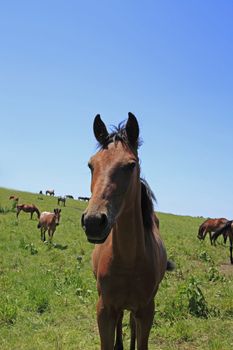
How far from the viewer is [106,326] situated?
14.4ft

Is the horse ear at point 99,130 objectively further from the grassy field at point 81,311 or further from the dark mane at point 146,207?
the grassy field at point 81,311

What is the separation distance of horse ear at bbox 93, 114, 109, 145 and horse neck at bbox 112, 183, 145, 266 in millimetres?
614

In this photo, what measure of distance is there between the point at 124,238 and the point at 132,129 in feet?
3.49

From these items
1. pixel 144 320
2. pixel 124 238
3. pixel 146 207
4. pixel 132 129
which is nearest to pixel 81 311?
pixel 144 320

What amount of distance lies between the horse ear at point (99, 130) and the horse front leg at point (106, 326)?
5.49ft

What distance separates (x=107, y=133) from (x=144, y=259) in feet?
4.50

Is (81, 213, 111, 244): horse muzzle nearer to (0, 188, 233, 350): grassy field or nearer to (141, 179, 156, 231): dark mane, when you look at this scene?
(141, 179, 156, 231): dark mane

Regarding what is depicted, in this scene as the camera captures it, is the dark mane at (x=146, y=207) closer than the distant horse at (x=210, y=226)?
Yes

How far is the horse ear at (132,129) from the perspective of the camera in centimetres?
388

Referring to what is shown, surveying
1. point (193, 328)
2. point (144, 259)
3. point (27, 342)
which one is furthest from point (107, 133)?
point (193, 328)

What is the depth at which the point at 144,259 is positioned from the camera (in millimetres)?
4465

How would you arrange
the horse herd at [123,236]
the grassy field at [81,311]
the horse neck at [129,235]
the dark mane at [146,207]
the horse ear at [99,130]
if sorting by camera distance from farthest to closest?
1. the grassy field at [81,311]
2. the dark mane at [146,207]
3. the horse neck at [129,235]
4. the horse ear at [99,130]
5. the horse herd at [123,236]

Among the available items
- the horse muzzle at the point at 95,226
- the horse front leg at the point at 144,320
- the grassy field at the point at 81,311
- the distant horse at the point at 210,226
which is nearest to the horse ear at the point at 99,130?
the horse muzzle at the point at 95,226

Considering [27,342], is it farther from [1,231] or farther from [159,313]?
[1,231]
